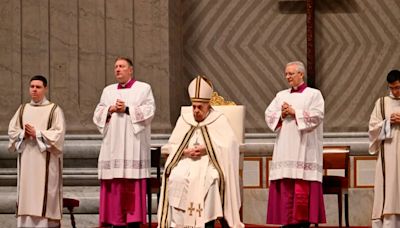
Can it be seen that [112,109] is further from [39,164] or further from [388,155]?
[388,155]

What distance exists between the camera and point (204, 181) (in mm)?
9383

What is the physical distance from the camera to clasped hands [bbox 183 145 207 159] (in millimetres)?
9508

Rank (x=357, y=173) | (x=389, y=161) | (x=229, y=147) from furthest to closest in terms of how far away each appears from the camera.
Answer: (x=357, y=173)
(x=389, y=161)
(x=229, y=147)

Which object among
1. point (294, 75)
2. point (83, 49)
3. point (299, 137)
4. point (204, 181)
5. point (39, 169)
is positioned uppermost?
point (83, 49)

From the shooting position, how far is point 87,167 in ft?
41.0

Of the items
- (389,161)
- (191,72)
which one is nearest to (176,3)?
(191,72)

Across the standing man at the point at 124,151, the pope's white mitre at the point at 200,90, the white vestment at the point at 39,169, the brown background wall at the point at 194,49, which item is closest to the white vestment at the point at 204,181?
the pope's white mitre at the point at 200,90

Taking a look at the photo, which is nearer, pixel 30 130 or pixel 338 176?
pixel 30 130

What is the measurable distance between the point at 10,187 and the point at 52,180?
219 cm

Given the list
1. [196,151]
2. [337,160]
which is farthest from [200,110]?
[337,160]

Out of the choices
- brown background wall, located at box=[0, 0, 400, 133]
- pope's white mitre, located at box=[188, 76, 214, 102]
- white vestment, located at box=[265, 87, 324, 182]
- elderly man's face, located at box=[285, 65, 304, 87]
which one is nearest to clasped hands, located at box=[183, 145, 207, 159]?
pope's white mitre, located at box=[188, 76, 214, 102]

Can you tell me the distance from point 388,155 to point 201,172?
80.6 inches

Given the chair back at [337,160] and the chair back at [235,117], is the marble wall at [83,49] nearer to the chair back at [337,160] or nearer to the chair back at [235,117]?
the chair back at [235,117]

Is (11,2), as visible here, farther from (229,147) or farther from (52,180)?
(229,147)
